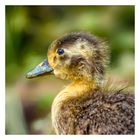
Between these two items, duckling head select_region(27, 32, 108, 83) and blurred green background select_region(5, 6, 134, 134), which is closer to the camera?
duckling head select_region(27, 32, 108, 83)

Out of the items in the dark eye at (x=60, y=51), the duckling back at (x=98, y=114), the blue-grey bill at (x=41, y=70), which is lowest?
the duckling back at (x=98, y=114)

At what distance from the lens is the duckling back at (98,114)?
Result: 3.98 metres

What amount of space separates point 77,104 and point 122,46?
787 mm

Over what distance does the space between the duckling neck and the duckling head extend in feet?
0.09

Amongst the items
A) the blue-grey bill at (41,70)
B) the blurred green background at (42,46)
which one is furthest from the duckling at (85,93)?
the blurred green background at (42,46)

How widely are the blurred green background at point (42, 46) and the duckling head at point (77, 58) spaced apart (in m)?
0.17

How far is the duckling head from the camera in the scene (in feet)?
13.5

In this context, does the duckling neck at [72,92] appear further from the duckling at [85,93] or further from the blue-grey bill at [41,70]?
the blue-grey bill at [41,70]

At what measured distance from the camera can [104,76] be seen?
4168 millimetres

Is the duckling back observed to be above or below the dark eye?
below

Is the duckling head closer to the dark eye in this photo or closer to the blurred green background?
the dark eye

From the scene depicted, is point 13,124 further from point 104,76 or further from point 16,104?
point 104,76

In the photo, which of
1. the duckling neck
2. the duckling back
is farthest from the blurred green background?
the duckling back
